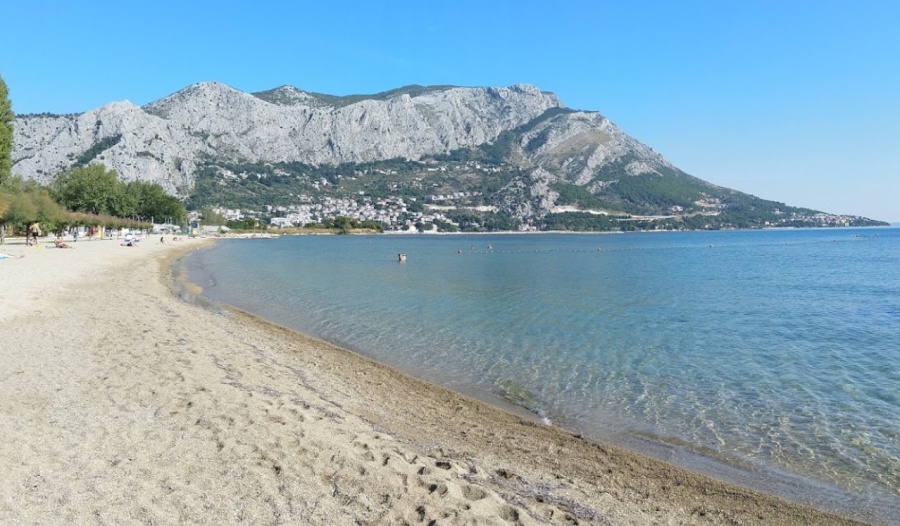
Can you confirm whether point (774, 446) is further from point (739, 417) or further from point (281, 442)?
point (281, 442)

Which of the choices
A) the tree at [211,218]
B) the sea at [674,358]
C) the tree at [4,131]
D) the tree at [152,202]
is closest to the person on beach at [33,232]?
the tree at [4,131]

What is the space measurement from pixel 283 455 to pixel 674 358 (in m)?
12.8

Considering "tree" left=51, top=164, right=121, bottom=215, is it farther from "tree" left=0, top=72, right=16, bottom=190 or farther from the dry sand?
the dry sand

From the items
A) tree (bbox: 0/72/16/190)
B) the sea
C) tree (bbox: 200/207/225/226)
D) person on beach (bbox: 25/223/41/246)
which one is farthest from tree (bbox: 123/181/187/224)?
the sea

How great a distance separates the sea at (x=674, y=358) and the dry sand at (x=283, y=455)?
1.25 m

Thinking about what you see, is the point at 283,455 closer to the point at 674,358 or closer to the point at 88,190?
the point at 674,358

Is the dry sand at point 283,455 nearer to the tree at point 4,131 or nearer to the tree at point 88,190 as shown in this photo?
the tree at point 4,131

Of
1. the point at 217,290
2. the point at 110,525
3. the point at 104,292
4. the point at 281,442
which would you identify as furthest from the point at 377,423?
the point at 217,290

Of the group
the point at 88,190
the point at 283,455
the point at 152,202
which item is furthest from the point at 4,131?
the point at 152,202

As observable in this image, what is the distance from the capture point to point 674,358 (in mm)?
16516

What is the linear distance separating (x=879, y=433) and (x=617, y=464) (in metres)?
5.63

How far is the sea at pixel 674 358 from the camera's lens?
9352mm

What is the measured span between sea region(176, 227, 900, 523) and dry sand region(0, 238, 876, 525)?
125 centimetres

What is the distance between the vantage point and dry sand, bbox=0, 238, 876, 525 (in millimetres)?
5777
